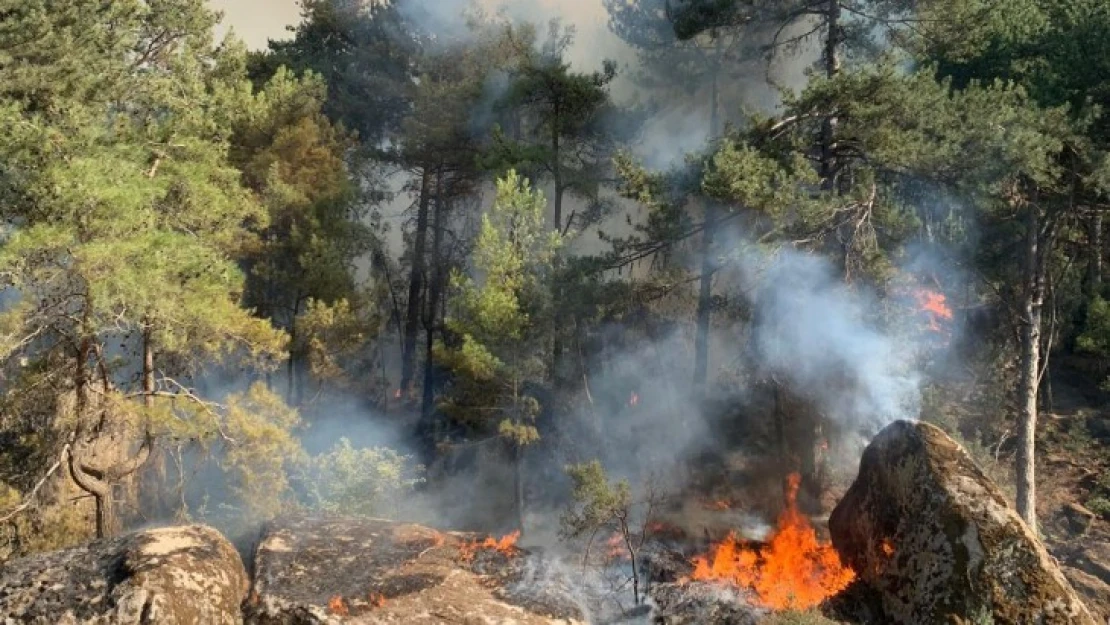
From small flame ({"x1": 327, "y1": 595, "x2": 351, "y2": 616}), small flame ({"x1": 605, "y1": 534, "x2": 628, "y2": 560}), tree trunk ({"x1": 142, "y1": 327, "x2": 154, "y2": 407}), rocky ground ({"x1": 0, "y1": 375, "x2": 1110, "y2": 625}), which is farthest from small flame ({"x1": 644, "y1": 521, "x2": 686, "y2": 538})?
tree trunk ({"x1": 142, "y1": 327, "x2": 154, "y2": 407})

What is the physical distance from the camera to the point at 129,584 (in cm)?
885

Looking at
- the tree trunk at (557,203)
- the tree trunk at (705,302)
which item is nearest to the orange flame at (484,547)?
the tree trunk at (557,203)

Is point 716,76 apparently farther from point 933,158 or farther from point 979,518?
point 979,518

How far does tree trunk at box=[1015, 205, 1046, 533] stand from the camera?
17250 mm

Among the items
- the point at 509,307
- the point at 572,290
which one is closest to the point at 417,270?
the point at 509,307

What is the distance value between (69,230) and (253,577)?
18.8ft

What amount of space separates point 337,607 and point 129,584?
103 inches

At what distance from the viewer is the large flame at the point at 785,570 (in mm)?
11797

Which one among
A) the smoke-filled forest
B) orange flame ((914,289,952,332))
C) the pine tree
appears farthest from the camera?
orange flame ((914,289,952,332))

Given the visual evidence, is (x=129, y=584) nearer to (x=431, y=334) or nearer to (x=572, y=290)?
(x=572, y=290)

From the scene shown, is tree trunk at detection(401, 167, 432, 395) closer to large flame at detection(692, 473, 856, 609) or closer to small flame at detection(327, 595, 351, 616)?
large flame at detection(692, 473, 856, 609)

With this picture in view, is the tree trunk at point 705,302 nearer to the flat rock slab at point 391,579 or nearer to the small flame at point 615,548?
the small flame at point 615,548

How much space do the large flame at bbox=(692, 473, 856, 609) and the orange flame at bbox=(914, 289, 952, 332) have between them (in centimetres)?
924

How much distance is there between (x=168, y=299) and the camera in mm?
11883
